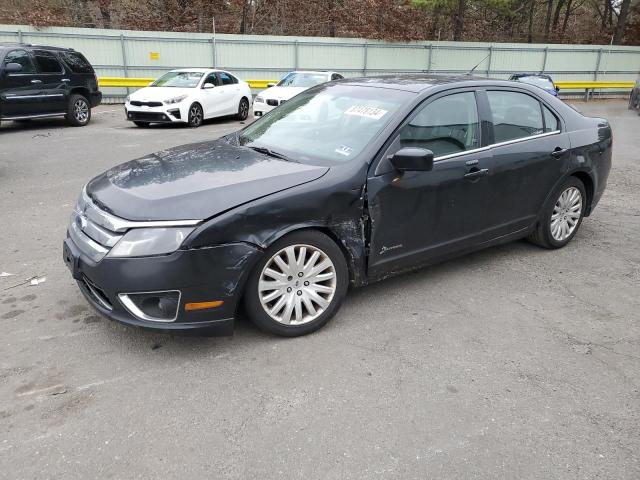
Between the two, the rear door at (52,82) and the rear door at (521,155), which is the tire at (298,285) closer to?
the rear door at (521,155)

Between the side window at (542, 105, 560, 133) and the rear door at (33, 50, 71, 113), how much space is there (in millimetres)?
11134

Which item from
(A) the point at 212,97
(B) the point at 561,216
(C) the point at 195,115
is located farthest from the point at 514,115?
(A) the point at 212,97

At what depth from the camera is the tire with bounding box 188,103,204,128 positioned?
13664 millimetres

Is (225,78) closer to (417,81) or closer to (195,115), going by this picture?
(195,115)

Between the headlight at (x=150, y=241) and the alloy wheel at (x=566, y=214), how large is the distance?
3.61 m

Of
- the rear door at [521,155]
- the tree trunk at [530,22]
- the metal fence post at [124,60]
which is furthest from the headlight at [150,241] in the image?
the tree trunk at [530,22]

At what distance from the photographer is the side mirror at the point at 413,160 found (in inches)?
141

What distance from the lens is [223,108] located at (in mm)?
14883

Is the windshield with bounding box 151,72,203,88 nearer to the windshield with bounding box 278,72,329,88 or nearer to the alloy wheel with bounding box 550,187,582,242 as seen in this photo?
the windshield with bounding box 278,72,329,88

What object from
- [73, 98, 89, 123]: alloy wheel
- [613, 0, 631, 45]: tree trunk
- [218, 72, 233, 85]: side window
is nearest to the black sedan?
[73, 98, 89, 123]: alloy wheel

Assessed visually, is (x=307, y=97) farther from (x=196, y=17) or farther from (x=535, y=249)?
(x=196, y=17)

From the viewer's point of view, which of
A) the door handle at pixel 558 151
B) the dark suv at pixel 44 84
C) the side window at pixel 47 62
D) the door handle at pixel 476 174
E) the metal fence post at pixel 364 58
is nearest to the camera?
the door handle at pixel 476 174

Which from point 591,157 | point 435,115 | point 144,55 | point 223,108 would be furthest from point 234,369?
point 144,55

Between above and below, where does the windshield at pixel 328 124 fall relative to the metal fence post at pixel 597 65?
above
